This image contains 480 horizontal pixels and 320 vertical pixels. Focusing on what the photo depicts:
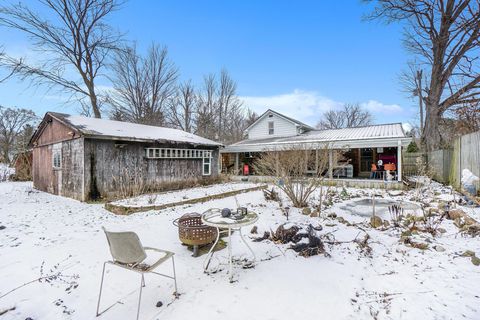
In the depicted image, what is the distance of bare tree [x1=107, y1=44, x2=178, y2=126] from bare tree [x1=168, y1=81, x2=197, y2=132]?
1.77m

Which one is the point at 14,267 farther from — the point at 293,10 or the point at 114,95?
the point at 114,95

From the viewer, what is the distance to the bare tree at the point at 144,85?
21.3 meters

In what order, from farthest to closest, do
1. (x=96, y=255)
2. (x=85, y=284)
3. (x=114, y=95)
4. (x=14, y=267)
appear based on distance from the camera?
(x=114, y=95) → (x=96, y=255) → (x=14, y=267) → (x=85, y=284)

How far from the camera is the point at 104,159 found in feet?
27.3

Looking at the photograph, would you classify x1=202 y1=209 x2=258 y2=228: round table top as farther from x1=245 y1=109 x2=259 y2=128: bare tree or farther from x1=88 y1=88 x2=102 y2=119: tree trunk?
x1=245 y1=109 x2=259 y2=128: bare tree

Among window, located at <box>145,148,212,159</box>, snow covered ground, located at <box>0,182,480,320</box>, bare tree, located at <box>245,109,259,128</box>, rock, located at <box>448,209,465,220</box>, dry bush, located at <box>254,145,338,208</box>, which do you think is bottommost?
snow covered ground, located at <box>0,182,480,320</box>

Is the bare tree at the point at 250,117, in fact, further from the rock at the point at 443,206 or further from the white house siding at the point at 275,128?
the rock at the point at 443,206

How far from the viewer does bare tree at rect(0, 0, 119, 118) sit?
1375 cm

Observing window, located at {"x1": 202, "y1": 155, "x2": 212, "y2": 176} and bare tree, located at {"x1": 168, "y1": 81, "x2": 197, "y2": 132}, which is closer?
window, located at {"x1": 202, "y1": 155, "x2": 212, "y2": 176}

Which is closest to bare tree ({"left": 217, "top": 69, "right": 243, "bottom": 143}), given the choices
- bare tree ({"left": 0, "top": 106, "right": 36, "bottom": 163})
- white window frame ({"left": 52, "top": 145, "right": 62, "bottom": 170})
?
white window frame ({"left": 52, "top": 145, "right": 62, "bottom": 170})

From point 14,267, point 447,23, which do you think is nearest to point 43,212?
point 14,267

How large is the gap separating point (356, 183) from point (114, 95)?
2104 centimetres

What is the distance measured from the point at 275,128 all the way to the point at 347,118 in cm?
2475

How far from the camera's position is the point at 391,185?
1041 cm
